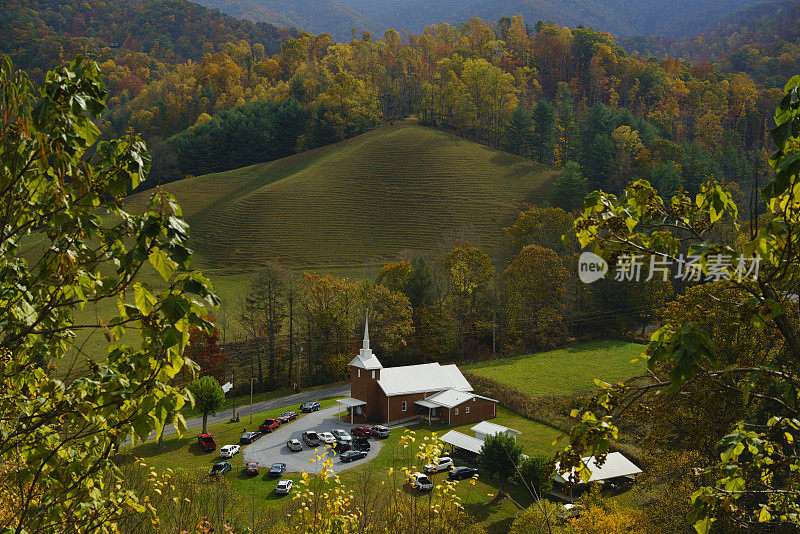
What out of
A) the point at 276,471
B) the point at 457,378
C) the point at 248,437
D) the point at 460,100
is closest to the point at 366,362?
the point at 457,378

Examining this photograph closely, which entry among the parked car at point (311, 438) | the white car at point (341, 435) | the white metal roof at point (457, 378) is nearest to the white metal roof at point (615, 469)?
the white car at point (341, 435)

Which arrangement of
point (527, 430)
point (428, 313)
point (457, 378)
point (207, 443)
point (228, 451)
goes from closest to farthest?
point (228, 451) < point (207, 443) < point (527, 430) < point (457, 378) < point (428, 313)

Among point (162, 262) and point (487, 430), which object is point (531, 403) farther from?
point (162, 262)

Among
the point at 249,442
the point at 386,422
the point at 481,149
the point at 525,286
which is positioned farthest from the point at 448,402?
the point at 481,149

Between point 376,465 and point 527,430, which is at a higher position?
point 527,430

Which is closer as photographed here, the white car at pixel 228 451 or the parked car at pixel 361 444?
the white car at pixel 228 451

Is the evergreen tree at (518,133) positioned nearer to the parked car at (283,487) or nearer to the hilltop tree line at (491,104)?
the hilltop tree line at (491,104)

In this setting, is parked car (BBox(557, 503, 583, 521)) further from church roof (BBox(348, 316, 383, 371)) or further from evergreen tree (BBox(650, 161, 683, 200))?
evergreen tree (BBox(650, 161, 683, 200))
